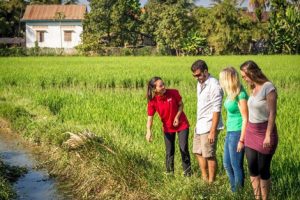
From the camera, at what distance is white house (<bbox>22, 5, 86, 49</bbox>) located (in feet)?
140

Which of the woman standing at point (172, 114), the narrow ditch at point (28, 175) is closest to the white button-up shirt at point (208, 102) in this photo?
the woman standing at point (172, 114)

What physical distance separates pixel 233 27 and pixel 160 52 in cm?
697

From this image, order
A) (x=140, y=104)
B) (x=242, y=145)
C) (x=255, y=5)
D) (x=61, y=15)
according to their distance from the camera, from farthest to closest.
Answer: (x=61, y=15) < (x=255, y=5) < (x=140, y=104) < (x=242, y=145)

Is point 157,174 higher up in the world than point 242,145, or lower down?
lower down

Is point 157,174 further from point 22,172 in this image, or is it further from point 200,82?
point 22,172

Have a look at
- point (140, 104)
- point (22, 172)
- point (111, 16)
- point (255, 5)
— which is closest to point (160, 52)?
point (111, 16)

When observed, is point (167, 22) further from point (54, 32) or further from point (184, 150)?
point (184, 150)

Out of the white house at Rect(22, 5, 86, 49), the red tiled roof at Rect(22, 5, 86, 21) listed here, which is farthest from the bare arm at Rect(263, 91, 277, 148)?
the white house at Rect(22, 5, 86, 49)

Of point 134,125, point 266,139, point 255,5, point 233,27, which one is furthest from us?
point 233,27

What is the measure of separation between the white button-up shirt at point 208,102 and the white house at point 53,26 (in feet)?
129

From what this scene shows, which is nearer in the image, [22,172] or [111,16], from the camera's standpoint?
[22,172]

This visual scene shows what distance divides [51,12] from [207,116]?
4120 centimetres

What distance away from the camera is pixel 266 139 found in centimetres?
349

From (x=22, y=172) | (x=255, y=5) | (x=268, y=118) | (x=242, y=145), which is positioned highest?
(x=255, y=5)
